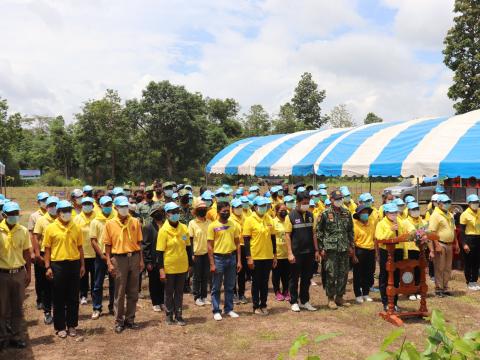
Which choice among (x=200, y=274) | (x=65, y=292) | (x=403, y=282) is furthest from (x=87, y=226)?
(x=403, y=282)

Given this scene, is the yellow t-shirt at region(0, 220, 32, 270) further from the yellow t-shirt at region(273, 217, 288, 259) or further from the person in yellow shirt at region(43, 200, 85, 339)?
the yellow t-shirt at region(273, 217, 288, 259)

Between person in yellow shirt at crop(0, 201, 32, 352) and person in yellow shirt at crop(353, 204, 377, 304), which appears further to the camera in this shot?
person in yellow shirt at crop(353, 204, 377, 304)

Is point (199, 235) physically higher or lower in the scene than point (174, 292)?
higher

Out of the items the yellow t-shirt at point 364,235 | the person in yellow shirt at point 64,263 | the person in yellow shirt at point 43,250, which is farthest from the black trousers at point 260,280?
the person in yellow shirt at point 43,250

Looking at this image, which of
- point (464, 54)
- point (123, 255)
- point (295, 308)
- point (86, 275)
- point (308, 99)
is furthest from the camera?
point (308, 99)

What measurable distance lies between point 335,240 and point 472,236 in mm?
3058

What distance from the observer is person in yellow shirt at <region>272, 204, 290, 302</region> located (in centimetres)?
739

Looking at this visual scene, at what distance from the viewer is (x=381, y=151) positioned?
12.3 meters

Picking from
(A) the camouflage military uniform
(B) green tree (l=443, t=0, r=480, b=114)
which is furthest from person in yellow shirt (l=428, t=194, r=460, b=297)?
(B) green tree (l=443, t=0, r=480, b=114)

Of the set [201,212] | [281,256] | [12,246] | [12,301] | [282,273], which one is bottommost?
[282,273]

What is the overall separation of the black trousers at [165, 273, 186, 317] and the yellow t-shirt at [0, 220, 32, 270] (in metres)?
1.92

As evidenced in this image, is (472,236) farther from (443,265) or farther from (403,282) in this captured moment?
(403,282)

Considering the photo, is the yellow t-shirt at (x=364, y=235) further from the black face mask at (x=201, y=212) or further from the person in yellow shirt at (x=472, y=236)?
the black face mask at (x=201, y=212)

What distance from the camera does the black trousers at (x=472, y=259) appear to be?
8405 millimetres
